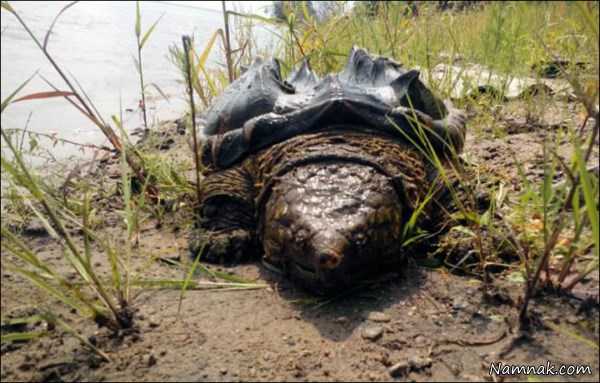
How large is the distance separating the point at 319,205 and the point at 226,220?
655 mm

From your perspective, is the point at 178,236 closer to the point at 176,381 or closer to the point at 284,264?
the point at 284,264

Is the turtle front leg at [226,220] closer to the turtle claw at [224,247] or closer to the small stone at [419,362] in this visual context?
the turtle claw at [224,247]

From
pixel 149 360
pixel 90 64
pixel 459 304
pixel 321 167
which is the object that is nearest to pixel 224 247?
pixel 321 167

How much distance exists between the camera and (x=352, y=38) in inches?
182

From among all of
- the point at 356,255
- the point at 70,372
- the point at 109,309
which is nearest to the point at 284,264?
the point at 356,255

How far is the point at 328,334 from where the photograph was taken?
1.67 meters

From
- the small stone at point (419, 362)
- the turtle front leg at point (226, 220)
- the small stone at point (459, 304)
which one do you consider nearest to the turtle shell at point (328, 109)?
the turtle front leg at point (226, 220)

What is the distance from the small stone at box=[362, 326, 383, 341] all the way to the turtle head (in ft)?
0.68

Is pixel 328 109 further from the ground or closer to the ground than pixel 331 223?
further from the ground

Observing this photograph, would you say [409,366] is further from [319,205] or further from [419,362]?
[319,205]

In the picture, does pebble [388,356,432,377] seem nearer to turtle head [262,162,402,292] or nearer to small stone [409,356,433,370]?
small stone [409,356,433,370]

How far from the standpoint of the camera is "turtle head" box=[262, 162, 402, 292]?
70.6 inches

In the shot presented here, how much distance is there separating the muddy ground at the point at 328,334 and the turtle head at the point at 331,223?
0.33 ft

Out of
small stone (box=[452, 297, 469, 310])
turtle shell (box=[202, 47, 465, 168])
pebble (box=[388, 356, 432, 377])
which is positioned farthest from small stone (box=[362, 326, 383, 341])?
turtle shell (box=[202, 47, 465, 168])
